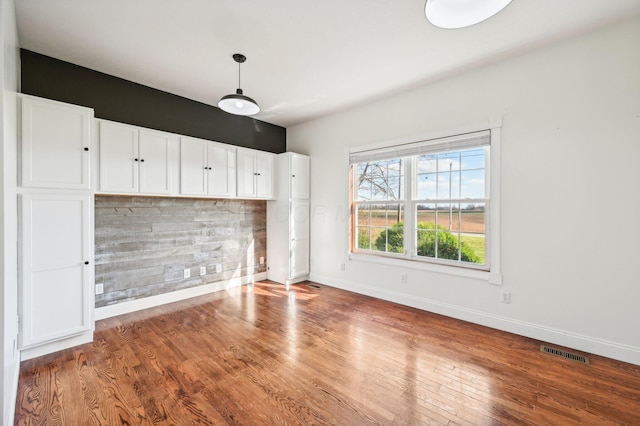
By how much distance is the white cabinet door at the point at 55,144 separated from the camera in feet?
7.84

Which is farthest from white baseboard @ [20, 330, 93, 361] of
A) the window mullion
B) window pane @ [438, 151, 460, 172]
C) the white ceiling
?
window pane @ [438, 151, 460, 172]

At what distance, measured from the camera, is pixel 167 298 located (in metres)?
3.82

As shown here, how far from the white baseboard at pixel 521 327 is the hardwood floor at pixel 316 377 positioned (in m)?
0.10

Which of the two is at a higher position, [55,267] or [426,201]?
[426,201]

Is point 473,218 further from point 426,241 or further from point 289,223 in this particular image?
point 289,223

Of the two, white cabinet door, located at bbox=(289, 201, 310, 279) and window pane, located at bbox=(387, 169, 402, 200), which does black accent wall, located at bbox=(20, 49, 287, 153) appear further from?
window pane, located at bbox=(387, 169, 402, 200)

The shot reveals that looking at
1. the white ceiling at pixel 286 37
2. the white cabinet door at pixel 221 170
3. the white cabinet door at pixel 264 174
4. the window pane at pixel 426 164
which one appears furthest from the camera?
the white cabinet door at pixel 264 174

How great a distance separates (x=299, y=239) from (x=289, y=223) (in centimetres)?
37

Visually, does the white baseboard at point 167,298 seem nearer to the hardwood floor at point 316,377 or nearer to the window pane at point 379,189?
the hardwood floor at point 316,377

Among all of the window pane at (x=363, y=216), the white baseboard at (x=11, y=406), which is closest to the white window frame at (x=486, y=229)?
the window pane at (x=363, y=216)

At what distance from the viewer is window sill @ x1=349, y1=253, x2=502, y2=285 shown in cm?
309

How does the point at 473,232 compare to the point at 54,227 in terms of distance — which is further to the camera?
the point at 473,232

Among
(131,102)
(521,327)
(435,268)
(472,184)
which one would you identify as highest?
(131,102)


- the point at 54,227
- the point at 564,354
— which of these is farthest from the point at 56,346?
the point at 564,354
